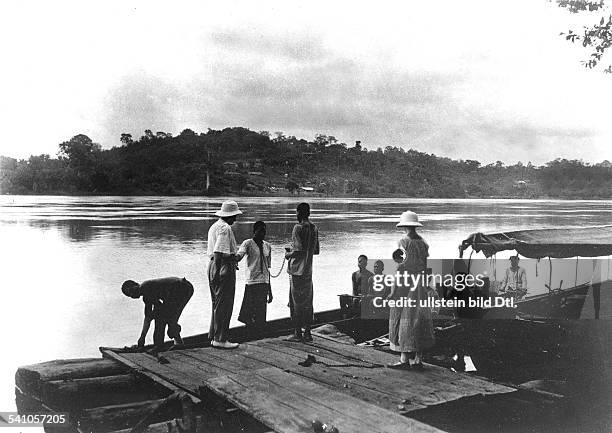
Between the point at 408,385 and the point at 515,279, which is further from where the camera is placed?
the point at 515,279

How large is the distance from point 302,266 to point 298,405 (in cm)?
224

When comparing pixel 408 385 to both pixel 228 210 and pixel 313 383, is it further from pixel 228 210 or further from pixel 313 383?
pixel 228 210

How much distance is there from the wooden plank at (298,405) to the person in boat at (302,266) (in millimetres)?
1535

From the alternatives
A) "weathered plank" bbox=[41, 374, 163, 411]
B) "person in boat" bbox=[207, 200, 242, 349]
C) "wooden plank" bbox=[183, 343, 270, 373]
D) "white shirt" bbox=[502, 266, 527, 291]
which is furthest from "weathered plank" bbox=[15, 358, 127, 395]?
"white shirt" bbox=[502, 266, 527, 291]

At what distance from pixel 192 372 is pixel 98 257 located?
57.2 ft

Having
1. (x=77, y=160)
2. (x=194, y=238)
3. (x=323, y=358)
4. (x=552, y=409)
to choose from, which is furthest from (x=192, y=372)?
(x=77, y=160)

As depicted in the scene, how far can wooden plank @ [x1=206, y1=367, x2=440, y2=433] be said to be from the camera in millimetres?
3322

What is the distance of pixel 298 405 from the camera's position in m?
3.68

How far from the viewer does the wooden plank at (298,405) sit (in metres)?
3.32

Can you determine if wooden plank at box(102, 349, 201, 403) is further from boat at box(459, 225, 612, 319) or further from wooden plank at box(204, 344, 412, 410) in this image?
boat at box(459, 225, 612, 319)

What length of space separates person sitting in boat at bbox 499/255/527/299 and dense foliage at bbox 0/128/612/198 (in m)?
14.0

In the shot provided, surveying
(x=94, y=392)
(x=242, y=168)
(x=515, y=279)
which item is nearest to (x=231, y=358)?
(x=94, y=392)

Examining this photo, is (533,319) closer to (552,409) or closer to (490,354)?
(490,354)

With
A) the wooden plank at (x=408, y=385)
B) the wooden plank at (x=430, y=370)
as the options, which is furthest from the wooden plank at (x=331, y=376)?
the wooden plank at (x=430, y=370)
